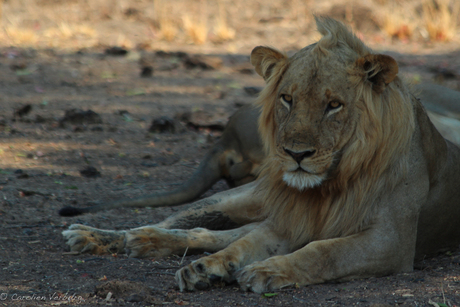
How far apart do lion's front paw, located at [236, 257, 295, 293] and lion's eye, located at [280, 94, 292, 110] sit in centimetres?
79

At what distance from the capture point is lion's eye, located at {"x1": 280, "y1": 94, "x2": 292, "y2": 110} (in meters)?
3.08

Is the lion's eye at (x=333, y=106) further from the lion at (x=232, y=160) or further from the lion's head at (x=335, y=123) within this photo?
the lion at (x=232, y=160)

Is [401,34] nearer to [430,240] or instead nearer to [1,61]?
[1,61]

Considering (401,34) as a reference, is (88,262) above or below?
below

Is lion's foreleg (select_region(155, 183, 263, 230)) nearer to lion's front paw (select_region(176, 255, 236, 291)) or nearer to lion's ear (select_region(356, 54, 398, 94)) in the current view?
lion's front paw (select_region(176, 255, 236, 291))

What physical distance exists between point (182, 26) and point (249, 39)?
5.46 ft

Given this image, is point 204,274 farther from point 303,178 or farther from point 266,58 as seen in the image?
point 266,58

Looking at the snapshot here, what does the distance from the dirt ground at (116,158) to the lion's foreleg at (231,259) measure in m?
0.06

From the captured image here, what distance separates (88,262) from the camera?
3295 mm

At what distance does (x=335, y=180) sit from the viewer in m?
3.12

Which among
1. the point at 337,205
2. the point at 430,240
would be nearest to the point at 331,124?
the point at 337,205

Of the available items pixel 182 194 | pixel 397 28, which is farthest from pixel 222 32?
pixel 182 194

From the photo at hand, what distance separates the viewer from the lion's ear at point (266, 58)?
329 centimetres

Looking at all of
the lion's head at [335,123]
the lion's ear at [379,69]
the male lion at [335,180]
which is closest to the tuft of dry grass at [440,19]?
the male lion at [335,180]
